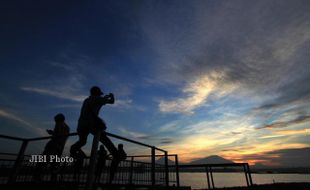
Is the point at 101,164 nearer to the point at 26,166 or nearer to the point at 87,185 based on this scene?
the point at 26,166

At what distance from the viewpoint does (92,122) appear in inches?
112

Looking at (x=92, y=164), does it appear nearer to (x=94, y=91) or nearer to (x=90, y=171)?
(x=90, y=171)

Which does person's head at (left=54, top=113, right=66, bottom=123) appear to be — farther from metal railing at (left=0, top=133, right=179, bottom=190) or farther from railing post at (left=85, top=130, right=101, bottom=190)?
railing post at (left=85, top=130, right=101, bottom=190)

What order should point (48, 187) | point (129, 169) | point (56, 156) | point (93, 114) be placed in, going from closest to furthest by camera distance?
point (93, 114), point (48, 187), point (56, 156), point (129, 169)

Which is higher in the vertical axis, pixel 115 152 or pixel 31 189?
pixel 115 152

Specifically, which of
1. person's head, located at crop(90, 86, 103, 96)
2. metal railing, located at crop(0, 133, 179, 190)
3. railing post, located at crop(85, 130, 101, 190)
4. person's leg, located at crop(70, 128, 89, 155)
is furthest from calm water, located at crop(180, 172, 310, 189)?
railing post, located at crop(85, 130, 101, 190)

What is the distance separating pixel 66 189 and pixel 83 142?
4.01ft

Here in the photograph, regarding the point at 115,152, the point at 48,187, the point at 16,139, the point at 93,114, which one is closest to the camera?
the point at 93,114

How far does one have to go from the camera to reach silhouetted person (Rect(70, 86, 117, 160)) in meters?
2.82

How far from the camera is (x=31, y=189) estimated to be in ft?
10.5

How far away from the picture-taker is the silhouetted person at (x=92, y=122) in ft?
9.27

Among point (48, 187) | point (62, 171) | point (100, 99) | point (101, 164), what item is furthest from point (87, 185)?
point (101, 164)

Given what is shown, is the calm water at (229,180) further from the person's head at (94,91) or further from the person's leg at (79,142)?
the person's head at (94,91)

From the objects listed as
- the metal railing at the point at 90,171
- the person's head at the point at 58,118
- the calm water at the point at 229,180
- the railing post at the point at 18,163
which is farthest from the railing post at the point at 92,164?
the calm water at the point at 229,180
